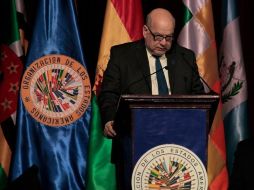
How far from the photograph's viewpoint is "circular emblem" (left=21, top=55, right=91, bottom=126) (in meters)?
3.86

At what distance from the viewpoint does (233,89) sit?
4.18 meters

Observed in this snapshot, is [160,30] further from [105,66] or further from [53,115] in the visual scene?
[53,115]

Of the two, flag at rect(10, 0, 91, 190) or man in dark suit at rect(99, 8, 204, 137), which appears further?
flag at rect(10, 0, 91, 190)

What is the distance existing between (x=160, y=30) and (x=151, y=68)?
0.64 feet

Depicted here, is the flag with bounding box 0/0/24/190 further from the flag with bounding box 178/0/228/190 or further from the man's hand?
the man's hand

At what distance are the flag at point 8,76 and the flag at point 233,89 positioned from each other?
1336mm

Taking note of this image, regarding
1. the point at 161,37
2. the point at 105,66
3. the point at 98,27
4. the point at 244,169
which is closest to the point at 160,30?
the point at 161,37

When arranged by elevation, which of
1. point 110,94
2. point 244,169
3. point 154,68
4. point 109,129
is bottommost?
point 244,169

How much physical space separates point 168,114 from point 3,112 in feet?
5.97

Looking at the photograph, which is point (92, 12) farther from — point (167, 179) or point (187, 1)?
point (167, 179)

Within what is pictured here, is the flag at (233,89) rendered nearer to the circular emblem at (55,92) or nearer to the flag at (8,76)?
the circular emblem at (55,92)

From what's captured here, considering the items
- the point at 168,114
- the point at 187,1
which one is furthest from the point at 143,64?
the point at 187,1

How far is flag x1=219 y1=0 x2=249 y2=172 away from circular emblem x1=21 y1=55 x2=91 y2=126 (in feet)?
3.09

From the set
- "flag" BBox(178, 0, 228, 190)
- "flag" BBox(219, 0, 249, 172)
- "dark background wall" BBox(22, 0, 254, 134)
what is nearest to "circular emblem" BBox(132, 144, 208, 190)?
"flag" BBox(178, 0, 228, 190)
